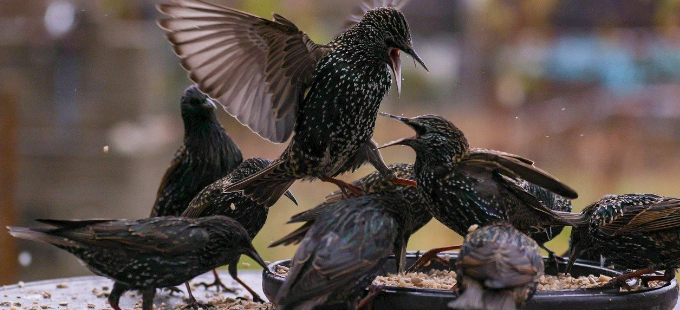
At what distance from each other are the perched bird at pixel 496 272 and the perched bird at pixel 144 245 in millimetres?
979

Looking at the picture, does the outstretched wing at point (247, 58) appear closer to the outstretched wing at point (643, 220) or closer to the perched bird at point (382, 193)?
the perched bird at point (382, 193)

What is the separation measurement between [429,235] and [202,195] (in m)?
5.28

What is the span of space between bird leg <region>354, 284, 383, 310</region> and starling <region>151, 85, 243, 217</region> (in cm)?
182

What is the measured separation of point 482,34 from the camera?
14.7 metres

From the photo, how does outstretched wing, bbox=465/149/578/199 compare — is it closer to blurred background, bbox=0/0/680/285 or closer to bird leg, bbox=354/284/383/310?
bird leg, bbox=354/284/383/310

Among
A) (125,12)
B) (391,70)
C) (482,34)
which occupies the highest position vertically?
(482,34)

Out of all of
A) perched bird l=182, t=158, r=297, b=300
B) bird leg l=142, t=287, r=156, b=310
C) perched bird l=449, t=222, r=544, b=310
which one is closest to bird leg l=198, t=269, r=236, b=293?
perched bird l=182, t=158, r=297, b=300

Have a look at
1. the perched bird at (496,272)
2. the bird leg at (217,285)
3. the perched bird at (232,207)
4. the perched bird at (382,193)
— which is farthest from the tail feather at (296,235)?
the perched bird at (496,272)

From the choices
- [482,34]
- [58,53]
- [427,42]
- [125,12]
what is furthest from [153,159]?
[427,42]

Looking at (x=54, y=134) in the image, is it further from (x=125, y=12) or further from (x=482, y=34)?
(x=482, y=34)

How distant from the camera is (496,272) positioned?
9.52 ft

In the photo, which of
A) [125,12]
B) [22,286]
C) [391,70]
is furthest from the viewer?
[125,12]

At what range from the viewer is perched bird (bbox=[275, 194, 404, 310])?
3055 millimetres

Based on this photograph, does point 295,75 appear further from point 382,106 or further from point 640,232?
point 382,106
